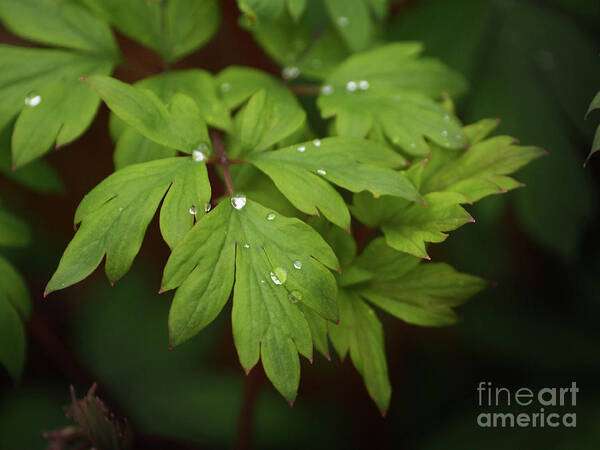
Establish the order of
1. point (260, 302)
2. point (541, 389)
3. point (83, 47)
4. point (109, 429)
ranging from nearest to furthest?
1. point (260, 302)
2. point (109, 429)
3. point (83, 47)
4. point (541, 389)

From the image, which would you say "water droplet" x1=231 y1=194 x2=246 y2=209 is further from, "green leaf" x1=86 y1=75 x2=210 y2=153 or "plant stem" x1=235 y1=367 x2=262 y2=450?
"plant stem" x1=235 y1=367 x2=262 y2=450

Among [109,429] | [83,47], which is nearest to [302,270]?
[109,429]

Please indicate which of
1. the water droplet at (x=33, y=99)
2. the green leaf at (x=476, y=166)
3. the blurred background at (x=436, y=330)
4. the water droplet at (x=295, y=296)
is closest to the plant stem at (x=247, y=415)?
the blurred background at (x=436, y=330)

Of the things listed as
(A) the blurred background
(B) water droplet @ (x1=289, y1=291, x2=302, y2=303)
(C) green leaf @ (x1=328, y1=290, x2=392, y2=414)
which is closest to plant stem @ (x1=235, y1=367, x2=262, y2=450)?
(A) the blurred background

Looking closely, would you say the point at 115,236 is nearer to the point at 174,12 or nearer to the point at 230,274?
the point at 230,274

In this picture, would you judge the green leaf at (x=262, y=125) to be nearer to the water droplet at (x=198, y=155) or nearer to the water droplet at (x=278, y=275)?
the water droplet at (x=198, y=155)

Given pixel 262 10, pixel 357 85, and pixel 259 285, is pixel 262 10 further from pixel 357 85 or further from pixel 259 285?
pixel 259 285
